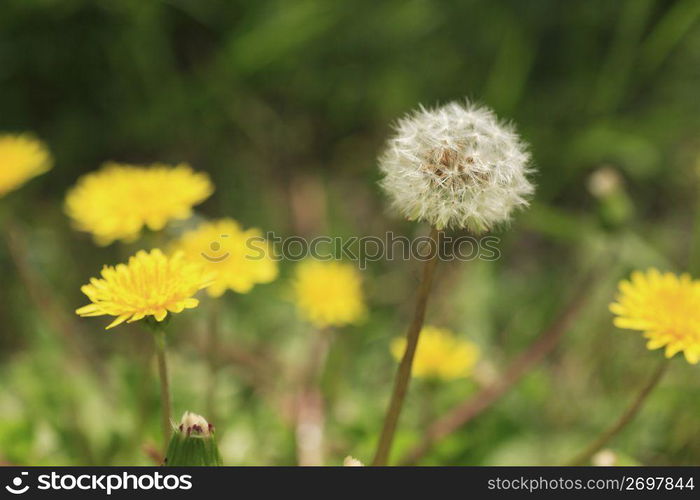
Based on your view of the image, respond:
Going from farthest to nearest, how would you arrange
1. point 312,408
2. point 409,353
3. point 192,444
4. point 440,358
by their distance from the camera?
point 312,408, point 440,358, point 409,353, point 192,444

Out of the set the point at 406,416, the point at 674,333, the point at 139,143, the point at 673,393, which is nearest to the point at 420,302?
the point at 674,333

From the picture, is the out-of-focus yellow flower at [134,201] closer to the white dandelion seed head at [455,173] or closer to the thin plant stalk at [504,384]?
the white dandelion seed head at [455,173]

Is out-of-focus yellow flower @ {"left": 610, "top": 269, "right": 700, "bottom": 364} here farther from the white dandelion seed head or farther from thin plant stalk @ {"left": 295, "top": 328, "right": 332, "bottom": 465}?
thin plant stalk @ {"left": 295, "top": 328, "right": 332, "bottom": 465}

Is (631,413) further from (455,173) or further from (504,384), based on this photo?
(455,173)

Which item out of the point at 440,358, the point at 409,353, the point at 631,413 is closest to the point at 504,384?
the point at 440,358
